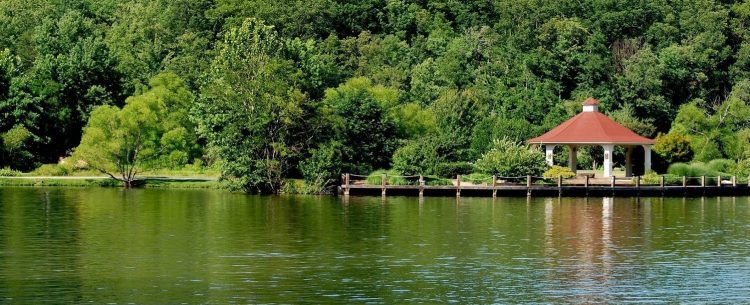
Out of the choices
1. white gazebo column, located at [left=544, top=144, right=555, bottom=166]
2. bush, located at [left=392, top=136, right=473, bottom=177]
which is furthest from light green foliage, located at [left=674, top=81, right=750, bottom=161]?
bush, located at [left=392, top=136, right=473, bottom=177]

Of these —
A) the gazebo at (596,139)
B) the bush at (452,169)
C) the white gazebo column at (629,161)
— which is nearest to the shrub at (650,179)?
the gazebo at (596,139)

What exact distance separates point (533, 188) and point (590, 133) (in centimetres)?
1053

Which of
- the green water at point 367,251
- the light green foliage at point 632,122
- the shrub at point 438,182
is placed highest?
the light green foliage at point 632,122

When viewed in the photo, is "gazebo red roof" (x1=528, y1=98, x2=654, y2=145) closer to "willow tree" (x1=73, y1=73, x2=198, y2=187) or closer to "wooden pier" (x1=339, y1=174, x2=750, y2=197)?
"wooden pier" (x1=339, y1=174, x2=750, y2=197)

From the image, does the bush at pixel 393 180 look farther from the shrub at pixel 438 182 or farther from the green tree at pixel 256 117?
the green tree at pixel 256 117

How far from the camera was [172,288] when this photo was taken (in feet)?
112

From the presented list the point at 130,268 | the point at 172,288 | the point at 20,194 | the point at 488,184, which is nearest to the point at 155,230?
the point at 130,268

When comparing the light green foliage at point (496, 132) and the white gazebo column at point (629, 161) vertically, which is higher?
the light green foliage at point (496, 132)

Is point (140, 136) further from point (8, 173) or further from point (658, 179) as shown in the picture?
point (658, 179)

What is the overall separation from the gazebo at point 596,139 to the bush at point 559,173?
2537mm

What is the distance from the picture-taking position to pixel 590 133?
78.4 metres

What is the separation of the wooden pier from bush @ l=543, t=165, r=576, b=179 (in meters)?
1.24

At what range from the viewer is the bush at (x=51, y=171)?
79.5 meters

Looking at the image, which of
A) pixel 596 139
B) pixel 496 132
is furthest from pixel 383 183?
pixel 596 139
